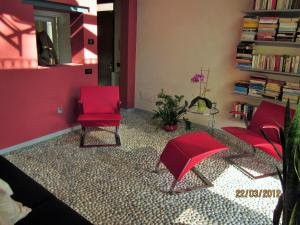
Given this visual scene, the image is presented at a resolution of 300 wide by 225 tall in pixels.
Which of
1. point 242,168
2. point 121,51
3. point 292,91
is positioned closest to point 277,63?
point 292,91

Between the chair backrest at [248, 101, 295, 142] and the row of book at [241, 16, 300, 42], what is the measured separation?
899mm

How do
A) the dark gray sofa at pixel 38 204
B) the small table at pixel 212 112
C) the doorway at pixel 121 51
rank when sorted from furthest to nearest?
the doorway at pixel 121 51, the small table at pixel 212 112, the dark gray sofa at pixel 38 204

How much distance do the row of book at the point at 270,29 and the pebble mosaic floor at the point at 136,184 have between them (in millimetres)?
1643

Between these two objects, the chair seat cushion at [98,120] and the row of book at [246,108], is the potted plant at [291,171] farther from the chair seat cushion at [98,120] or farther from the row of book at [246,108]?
the chair seat cushion at [98,120]

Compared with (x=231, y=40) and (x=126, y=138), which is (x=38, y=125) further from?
(x=231, y=40)

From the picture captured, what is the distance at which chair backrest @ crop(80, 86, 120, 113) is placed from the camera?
3801 millimetres

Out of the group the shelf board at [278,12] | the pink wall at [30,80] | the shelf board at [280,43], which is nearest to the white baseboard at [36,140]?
the pink wall at [30,80]

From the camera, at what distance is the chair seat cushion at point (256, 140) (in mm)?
2647

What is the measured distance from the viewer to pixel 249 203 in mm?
2400

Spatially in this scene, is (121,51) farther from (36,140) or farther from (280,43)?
(280,43)

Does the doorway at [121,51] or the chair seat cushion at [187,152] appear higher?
the doorway at [121,51]

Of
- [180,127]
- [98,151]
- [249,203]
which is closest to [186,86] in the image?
[180,127]

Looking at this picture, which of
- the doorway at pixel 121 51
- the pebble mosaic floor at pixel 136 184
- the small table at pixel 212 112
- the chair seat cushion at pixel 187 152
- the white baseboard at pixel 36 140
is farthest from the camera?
the doorway at pixel 121 51
